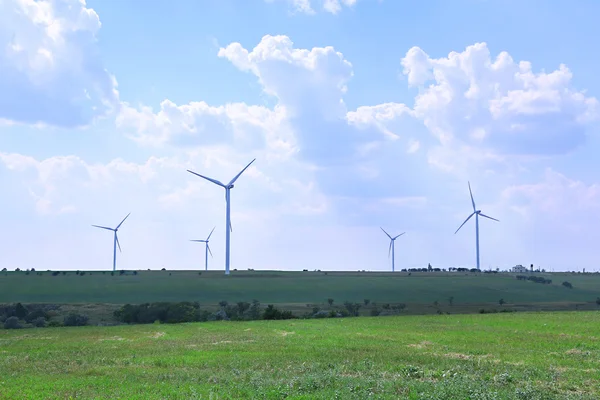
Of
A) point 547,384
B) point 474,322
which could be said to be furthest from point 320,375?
point 474,322

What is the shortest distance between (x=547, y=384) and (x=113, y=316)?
198ft

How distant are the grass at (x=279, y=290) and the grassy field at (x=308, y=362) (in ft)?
206

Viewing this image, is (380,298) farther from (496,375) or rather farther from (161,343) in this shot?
(496,375)

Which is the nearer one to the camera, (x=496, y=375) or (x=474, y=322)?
(x=496, y=375)

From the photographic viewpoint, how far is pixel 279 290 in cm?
13062

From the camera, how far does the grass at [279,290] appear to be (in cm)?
11194

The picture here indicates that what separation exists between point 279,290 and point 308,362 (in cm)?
10158

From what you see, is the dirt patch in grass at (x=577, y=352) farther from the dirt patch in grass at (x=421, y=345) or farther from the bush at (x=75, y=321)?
the bush at (x=75, y=321)

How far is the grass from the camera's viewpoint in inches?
4407

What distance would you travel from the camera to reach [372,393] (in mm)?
21734

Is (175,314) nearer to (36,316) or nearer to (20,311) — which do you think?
(36,316)

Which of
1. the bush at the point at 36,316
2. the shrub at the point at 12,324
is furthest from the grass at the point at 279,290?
the shrub at the point at 12,324

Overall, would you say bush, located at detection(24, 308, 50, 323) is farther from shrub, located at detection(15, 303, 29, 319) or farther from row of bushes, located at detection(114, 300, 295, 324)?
row of bushes, located at detection(114, 300, 295, 324)

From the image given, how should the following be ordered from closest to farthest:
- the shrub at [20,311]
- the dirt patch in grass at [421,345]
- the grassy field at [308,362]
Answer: the grassy field at [308,362] < the dirt patch in grass at [421,345] < the shrub at [20,311]
